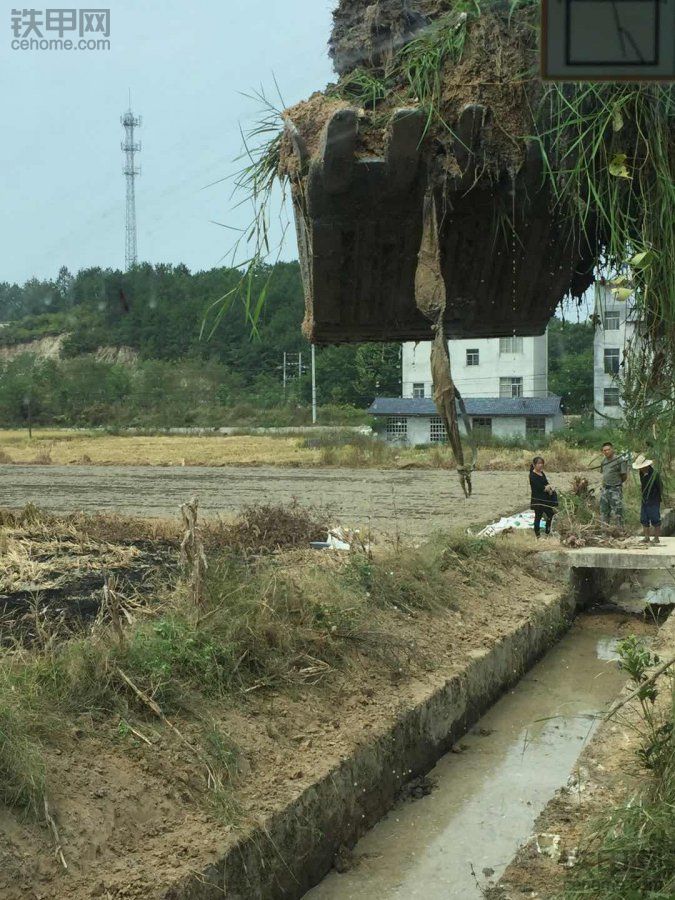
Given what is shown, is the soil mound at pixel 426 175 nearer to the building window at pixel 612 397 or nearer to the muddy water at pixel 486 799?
the building window at pixel 612 397

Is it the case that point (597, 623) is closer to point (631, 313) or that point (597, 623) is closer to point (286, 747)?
point (286, 747)

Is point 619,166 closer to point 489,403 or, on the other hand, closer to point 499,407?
point 499,407

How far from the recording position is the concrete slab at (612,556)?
12.8 metres

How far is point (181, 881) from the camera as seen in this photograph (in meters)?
4.67

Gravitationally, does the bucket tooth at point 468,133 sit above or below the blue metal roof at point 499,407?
above

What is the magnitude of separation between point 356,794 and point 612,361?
13.3 ft

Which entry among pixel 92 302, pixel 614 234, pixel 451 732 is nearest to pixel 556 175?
pixel 614 234

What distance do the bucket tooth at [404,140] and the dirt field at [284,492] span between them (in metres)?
14.6

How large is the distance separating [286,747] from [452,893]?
1267 mm

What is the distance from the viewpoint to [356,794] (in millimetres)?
6676

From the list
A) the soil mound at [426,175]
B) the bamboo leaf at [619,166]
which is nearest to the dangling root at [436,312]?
the soil mound at [426,175]

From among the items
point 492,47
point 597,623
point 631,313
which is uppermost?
point 492,47

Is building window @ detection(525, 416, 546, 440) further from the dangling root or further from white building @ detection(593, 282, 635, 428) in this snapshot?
the dangling root

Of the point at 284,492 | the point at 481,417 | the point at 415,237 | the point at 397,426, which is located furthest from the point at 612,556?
the point at 397,426
